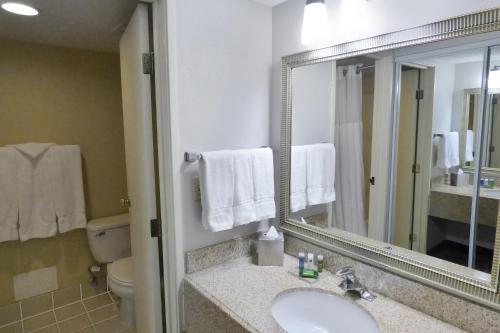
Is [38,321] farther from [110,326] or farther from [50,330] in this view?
[110,326]

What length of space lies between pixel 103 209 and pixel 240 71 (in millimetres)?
1981

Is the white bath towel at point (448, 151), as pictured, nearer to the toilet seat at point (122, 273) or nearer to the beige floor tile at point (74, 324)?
the toilet seat at point (122, 273)

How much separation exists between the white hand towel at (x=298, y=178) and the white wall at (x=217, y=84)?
192 millimetres

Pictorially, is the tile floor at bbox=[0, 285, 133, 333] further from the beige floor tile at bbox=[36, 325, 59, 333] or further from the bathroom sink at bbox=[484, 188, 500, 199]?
the bathroom sink at bbox=[484, 188, 500, 199]

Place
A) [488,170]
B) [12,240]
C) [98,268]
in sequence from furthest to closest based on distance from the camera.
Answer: [98,268]
[12,240]
[488,170]

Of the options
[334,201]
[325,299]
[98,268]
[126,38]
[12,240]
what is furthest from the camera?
[98,268]

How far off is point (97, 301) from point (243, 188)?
199 centimetres

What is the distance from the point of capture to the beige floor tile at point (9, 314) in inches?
91.5

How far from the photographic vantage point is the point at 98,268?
8.89 feet

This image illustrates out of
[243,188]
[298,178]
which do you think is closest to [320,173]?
[298,178]

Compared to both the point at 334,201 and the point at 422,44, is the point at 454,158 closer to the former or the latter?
the point at 422,44

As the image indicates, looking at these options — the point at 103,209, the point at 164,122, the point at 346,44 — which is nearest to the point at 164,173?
the point at 164,122

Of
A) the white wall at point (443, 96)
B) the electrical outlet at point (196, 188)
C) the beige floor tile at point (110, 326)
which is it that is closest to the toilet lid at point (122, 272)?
the beige floor tile at point (110, 326)

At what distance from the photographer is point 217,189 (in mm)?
1372
